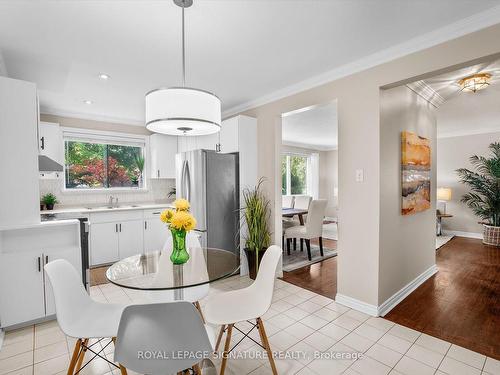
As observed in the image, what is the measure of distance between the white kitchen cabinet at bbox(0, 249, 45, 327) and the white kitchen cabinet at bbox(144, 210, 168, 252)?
2005 millimetres

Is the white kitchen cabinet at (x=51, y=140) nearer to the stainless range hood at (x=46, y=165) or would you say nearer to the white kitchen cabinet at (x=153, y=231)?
the stainless range hood at (x=46, y=165)

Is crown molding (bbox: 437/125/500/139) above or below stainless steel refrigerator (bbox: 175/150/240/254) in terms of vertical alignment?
above

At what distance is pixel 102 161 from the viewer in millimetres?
4754

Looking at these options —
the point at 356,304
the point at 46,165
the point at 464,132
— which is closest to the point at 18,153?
the point at 46,165

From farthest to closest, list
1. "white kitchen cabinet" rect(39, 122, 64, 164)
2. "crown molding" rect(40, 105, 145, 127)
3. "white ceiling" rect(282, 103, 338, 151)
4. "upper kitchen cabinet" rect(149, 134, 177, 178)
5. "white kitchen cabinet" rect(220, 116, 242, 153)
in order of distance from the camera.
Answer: "upper kitchen cabinet" rect(149, 134, 177, 178) < "white ceiling" rect(282, 103, 338, 151) < "crown molding" rect(40, 105, 145, 127) < "white kitchen cabinet" rect(39, 122, 64, 164) < "white kitchen cabinet" rect(220, 116, 242, 153)

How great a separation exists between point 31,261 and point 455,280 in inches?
192

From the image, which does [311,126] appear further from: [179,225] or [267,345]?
[267,345]

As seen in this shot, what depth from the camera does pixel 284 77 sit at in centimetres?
300

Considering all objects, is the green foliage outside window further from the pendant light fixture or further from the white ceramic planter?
the white ceramic planter

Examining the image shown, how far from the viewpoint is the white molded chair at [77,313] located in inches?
60.7

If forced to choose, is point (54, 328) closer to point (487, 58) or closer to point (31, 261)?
point (31, 261)

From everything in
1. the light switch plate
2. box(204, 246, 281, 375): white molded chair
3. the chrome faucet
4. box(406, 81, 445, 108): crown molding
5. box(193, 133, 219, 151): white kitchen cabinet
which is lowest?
box(204, 246, 281, 375): white molded chair

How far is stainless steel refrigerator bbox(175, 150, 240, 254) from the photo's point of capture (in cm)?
346

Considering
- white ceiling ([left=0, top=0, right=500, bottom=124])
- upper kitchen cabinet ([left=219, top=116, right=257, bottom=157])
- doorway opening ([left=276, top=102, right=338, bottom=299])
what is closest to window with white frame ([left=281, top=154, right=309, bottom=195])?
doorway opening ([left=276, top=102, right=338, bottom=299])
